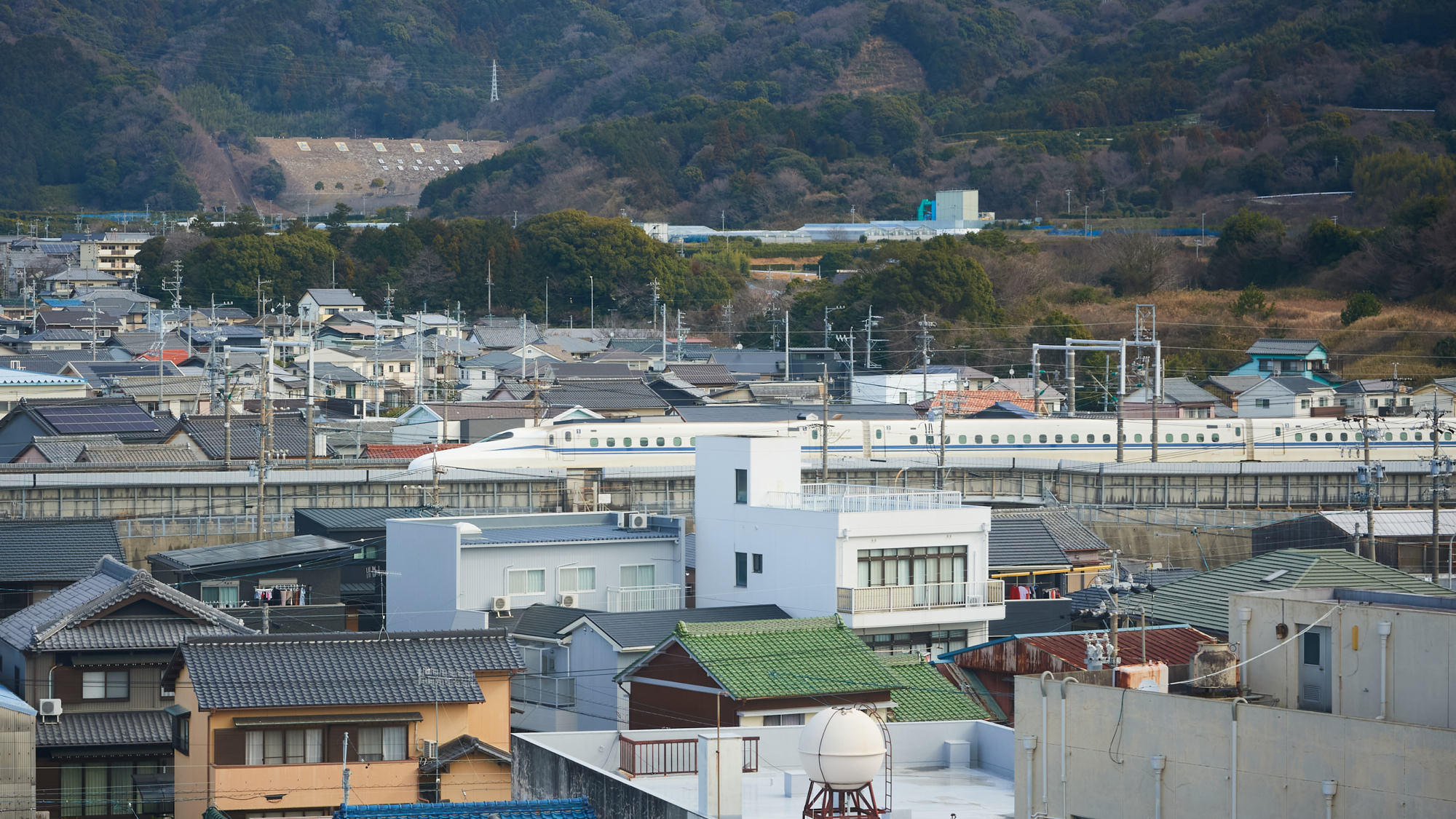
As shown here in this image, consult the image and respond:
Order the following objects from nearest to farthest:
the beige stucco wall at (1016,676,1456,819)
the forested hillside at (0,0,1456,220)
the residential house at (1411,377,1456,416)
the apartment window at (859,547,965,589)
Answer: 1. the beige stucco wall at (1016,676,1456,819)
2. the apartment window at (859,547,965,589)
3. the residential house at (1411,377,1456,416)
4. the forested hillside at (0,0,1456,220)

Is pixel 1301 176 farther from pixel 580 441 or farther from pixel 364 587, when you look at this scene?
pixel 364 587

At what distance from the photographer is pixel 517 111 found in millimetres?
136125

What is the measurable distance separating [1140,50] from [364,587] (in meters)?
84.5

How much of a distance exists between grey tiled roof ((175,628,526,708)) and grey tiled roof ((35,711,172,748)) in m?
0.94

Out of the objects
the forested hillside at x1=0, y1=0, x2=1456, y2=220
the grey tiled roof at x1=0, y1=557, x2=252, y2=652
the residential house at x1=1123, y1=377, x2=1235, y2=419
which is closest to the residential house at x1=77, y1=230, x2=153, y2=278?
the forested hillside at x1=0, y1=0, x2=1456, y2=220

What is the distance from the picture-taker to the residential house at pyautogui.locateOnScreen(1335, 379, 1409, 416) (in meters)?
37.1

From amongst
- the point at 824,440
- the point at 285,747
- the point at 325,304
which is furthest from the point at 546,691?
the point at 325,304

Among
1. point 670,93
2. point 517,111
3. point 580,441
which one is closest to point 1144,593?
point 580,441

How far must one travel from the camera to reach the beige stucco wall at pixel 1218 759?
705 cm

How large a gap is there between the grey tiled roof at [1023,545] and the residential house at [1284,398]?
18259 millimetres

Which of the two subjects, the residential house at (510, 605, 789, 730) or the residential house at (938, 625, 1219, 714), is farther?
the residential house at (510, 605, 789, 730)

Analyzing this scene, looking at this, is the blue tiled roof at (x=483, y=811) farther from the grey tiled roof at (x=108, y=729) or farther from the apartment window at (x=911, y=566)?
the apartment window at (x=911, y=566)

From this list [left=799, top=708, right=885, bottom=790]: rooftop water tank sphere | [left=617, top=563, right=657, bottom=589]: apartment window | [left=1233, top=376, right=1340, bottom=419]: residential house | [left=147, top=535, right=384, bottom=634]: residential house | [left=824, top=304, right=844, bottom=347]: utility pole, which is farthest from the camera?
[left=824, top=304, right=844, bottom=347]: utility pole

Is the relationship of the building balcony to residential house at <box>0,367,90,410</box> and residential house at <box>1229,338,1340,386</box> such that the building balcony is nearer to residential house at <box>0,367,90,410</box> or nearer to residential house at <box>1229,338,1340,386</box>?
residential house at <box>0,367,90,410</box>
